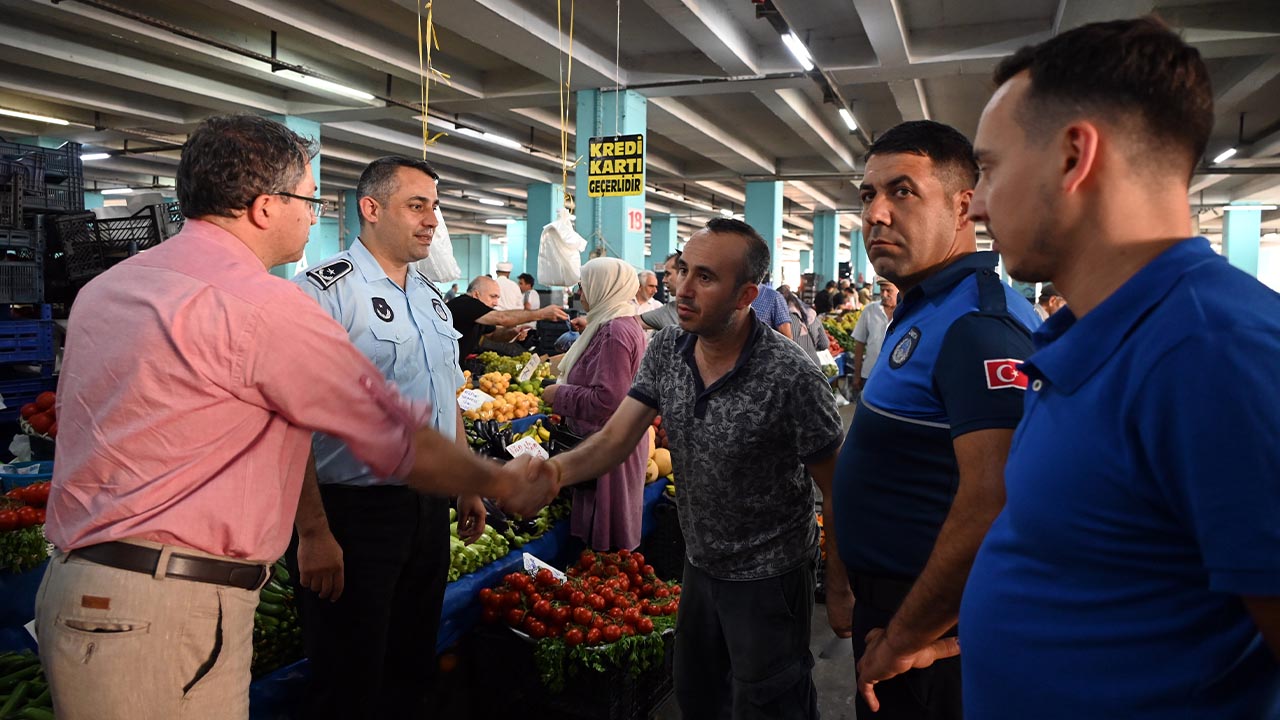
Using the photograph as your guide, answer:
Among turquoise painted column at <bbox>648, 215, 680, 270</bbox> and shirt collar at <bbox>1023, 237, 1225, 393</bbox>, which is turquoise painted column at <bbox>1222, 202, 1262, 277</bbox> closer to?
turquoise painted column at <bbox>648, 215, 680, 270</bbox>

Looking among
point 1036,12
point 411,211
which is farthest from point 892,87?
point 411,211

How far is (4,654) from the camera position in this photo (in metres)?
2.57

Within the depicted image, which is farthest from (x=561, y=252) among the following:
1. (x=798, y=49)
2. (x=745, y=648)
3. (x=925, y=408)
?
(x=925, y=408)

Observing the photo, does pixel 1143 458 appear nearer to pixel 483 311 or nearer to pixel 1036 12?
pixel 483 311

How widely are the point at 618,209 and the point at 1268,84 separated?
32.9ft

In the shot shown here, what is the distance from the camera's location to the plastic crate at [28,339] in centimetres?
440

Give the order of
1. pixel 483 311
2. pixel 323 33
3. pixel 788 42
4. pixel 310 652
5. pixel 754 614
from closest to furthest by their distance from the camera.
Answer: pixel 754 614 → pixel 310 652 → pixel 483 311 → pixel 788 42 → pixel 323 33

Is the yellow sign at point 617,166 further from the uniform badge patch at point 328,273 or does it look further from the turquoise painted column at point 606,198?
the uniform badge patch at point 328,273

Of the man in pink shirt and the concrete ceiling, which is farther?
the concrete ceiling

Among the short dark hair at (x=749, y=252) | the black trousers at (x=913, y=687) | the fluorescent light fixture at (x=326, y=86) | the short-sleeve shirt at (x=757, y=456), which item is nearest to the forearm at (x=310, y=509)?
the short-sleeve shirt at (x=757, y=456)

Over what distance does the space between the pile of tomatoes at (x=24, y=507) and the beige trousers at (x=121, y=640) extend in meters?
1.70

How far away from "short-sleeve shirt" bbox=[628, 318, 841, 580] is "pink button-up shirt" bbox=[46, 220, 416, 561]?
3.19ft

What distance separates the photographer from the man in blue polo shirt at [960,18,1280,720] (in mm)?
776

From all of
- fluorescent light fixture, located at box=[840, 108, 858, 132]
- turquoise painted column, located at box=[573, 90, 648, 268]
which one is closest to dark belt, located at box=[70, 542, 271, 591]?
turquoise painted column, located at box=[573, 90, 648, 268]
